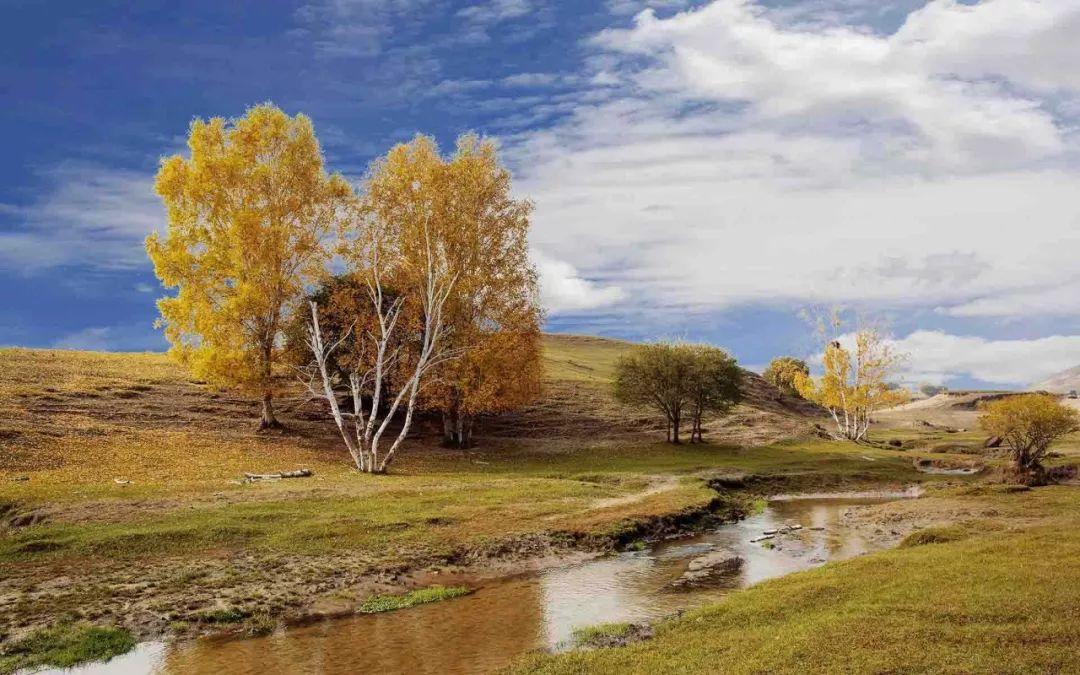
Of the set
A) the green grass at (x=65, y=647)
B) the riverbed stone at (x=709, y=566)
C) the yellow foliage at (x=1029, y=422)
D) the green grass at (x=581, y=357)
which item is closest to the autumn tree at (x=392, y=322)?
the green grass at (x=581, y=357)

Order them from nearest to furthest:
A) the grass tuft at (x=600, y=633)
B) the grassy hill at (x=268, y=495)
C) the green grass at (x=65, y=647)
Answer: the green grass at (x=65, y=647) < the grass tuft at (x=600, y=633) < the grassy hill at (x=268, y=495)

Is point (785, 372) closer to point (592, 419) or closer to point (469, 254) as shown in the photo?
point (592, 419)

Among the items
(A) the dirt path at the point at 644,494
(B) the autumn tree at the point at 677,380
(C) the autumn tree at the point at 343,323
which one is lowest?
(A) the dirt path at the point at 644,494

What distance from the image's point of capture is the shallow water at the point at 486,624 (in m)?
16.9

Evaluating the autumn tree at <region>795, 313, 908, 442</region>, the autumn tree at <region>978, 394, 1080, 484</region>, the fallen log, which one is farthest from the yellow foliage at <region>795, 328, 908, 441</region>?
the fallen log

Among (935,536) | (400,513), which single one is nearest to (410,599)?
(400,513)

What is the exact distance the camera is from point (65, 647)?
1761cm

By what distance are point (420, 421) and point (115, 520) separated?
140 ft

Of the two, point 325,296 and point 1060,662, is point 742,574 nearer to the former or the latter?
point 1060,662

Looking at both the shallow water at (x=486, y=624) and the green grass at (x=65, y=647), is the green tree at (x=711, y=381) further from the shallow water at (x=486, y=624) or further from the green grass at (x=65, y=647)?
the green grass at (x=65, y=647)

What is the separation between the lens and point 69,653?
17.2m

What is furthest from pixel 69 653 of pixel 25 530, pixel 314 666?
pixel 25 530

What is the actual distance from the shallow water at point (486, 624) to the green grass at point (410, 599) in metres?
0.48

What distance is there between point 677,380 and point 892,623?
58702 millimetres
